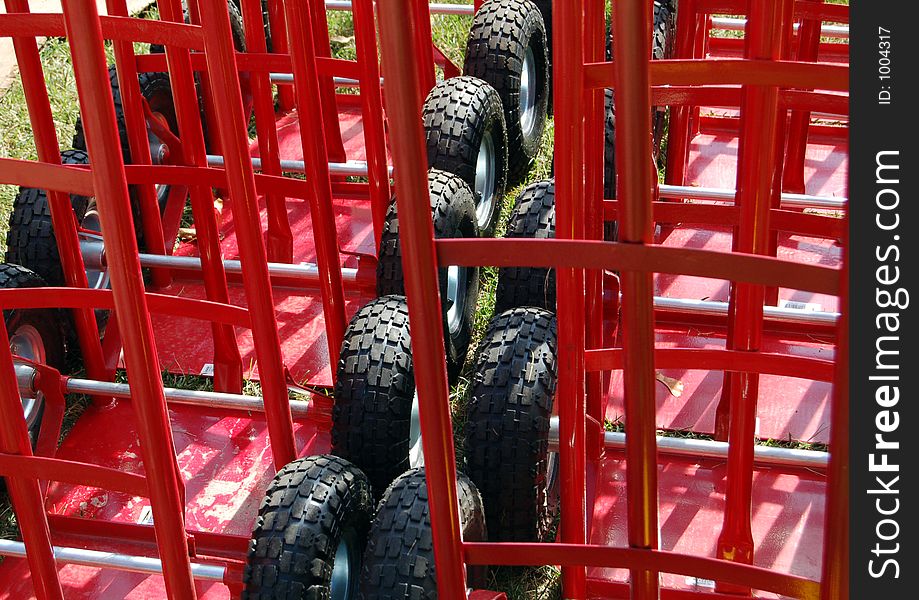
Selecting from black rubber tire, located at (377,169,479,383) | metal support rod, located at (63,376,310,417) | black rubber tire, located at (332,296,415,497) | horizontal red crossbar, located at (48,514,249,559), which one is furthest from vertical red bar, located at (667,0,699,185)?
horizontal red crossbar, located at (48,514,249,559)

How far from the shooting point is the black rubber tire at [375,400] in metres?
2.35

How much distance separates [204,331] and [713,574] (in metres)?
2.15

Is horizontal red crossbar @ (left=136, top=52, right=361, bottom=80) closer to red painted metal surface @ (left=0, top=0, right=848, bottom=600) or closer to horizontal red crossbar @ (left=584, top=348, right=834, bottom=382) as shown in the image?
red painted metal surface @ (left=0, top=0, right=848, bottom=600)

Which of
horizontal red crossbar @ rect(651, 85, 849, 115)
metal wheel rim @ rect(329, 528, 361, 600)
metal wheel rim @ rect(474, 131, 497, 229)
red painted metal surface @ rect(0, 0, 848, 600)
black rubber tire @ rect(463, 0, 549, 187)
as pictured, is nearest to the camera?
red painted metal surface @ rect(0, 0, 848, 600)

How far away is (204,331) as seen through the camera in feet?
10.7

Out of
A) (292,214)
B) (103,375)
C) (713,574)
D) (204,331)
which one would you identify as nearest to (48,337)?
(103,375)

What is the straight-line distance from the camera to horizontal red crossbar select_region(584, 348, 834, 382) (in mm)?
1842

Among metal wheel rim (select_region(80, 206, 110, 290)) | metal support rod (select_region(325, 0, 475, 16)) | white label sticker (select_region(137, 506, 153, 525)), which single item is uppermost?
metal support rod (select_region(325, 0, 475, 16))

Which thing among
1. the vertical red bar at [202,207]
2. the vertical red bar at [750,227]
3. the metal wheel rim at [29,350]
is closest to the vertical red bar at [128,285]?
the vertical red bar at [750,227]

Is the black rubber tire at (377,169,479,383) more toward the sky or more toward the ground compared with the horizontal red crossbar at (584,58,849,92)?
more toward the ground

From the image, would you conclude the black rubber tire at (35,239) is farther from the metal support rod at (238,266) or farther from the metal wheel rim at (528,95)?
the metal wheel rim at (528,95)

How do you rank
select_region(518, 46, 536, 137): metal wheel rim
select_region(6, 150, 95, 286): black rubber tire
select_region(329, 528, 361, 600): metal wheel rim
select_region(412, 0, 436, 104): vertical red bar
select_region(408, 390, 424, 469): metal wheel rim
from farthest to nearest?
select_region(518, 46, 536, 137): metal wheel rim → select_region(6, 150, 95, 286): black rubber tire → select_region(412, 0, 436, 104): vertical red bar → select_region(408, 390, 424, 469): metal wheel rim → select_region(329, 528, 361, 600): metal wheel rim

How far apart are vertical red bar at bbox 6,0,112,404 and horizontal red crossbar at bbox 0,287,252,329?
0.29 m

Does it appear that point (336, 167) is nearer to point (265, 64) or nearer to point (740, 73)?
point (265, 64)
